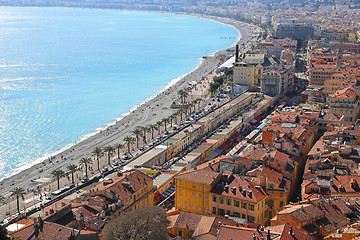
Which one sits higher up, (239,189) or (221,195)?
(239,189)

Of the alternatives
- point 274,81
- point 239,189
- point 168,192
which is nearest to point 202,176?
point 239,189

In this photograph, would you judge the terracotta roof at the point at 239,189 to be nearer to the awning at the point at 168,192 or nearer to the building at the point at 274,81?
the awning at the point at 168,192

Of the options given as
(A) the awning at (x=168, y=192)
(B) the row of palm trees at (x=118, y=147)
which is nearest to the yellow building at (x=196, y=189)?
(A) the awning at (x=168, y=192)

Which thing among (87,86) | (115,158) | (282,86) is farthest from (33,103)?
(282,86)

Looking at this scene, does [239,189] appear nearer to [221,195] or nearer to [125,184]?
[221,195]

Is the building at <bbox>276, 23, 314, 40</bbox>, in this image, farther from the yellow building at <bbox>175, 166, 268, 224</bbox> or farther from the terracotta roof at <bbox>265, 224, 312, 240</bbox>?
the terracotta roof at <bbox>265, 224, 312, 240</bbox>

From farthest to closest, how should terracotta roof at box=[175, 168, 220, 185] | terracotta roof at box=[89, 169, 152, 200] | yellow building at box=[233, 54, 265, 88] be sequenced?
yellow building at box=[233, 54, 265, 88] → terracotta roof at box=[175, 168, 220, 185] → terracotta roof at box=[89, 169, 152, 200]

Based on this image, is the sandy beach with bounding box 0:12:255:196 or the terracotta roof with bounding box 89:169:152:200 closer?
the terracotta roof with bounding box 89:169:152:200

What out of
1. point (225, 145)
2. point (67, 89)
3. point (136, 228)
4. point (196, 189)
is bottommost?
point (67, 89)

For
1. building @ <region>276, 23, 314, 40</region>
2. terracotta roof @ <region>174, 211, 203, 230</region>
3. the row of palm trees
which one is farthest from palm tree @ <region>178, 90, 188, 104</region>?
building @ <region>276, 23, 314, 40</region>
